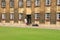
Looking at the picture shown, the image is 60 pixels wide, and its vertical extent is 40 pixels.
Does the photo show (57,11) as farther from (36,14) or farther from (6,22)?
(6,22)

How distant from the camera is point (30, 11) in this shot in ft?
180

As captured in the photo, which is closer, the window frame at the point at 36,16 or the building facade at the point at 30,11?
the building facade at the point at 30,11

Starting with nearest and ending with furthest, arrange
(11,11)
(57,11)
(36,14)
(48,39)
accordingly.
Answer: (48,39)
(57,11)
(36,14)
(11,11)

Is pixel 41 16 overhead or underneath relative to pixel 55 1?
underneath

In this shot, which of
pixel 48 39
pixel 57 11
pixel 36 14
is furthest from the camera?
pixel 36 14

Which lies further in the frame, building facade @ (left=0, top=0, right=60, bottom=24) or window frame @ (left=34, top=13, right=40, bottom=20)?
window frame @ (left=34, top=13, right=40, bottom=20)

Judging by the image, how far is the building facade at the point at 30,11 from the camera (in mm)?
51341

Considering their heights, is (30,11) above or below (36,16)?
above

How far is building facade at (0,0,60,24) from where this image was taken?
168ft

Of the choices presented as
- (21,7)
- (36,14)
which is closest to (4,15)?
(21,7)

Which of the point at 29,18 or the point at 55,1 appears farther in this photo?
the point at 29,18

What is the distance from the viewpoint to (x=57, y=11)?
5078cm

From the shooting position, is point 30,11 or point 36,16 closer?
point 36,16

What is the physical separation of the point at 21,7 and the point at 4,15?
5638 mm
